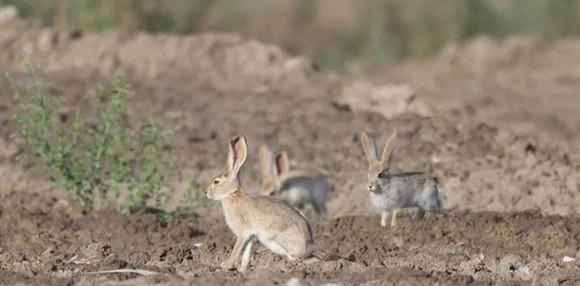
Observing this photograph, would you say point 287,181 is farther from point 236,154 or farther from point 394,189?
point 236,154

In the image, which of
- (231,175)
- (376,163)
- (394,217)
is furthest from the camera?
(376,163)

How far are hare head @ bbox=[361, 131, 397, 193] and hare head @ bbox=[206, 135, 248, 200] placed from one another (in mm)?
1771

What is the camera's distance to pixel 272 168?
14383mm

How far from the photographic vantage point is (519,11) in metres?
29.5

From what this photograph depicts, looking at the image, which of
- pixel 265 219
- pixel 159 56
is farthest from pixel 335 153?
pixel 265 219

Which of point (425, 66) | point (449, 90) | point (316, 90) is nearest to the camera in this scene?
point (316, 90)

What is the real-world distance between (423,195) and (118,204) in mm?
3071

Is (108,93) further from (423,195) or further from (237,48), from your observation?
(237,48)

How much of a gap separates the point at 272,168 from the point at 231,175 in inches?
186

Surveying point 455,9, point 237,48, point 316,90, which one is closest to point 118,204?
point 316,90

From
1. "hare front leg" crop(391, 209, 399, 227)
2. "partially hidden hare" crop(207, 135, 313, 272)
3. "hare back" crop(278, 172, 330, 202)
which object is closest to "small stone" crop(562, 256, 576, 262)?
"hare front leg" crop(391, 209, 399, 227)

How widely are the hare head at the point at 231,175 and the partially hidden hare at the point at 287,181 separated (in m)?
4.05

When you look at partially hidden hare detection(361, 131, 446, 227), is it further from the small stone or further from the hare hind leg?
the small stone

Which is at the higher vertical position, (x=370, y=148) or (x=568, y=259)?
(x=370, y=148)
